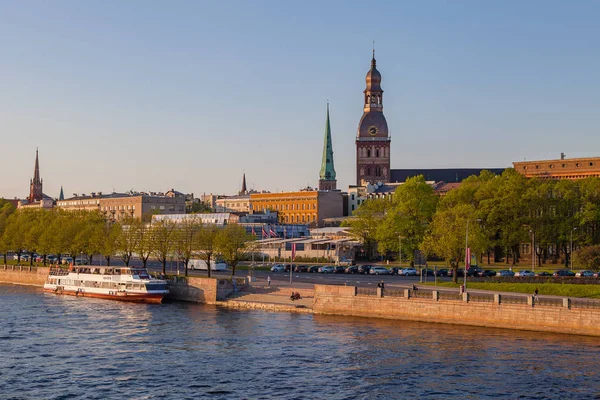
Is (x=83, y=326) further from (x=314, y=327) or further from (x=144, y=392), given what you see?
(x=144, y=392)

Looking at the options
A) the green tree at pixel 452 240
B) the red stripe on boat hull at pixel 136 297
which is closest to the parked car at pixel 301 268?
the green tree at pixel 452 240

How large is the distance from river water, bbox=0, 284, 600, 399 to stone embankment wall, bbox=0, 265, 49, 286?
165 ft

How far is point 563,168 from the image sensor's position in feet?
613

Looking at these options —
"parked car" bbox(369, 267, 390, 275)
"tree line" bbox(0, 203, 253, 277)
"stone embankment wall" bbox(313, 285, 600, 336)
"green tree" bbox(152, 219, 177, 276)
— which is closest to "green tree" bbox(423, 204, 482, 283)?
"parked car" bbox(369, 267, 390, 275)

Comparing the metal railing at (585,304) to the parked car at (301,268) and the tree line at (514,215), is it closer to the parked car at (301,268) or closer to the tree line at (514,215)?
the tree line at (514,215)

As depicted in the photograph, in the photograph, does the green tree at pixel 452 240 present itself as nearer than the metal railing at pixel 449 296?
No

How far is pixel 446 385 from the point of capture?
5038 cm

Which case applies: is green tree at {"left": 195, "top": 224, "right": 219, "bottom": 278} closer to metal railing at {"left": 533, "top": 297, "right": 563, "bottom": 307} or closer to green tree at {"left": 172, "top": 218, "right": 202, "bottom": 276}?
green tree at {"left": 172, "top": 218, "right": 202, "bottom": 276}

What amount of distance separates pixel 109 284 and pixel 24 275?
35615 millimetres

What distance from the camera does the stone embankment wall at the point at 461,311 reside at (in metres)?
65.1

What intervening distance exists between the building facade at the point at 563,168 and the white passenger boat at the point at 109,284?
347ft

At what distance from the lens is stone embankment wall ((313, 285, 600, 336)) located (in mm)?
65125

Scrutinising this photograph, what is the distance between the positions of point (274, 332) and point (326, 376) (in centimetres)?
1761

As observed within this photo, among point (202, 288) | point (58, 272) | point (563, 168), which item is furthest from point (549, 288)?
point (563, 168)
